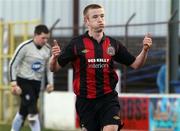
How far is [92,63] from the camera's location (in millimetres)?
7738

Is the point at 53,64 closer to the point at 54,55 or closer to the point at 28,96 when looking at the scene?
the point at 54,55

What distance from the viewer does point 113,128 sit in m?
7.57

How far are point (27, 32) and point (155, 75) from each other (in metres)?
3.11

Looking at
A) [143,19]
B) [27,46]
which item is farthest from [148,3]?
[27,46]

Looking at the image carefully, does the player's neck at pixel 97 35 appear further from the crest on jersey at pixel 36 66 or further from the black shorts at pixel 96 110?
the crest on jersey at pixel 36 66

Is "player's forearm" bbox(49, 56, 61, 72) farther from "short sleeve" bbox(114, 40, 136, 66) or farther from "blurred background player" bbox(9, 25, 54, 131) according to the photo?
"blurred background player" bbox(9, 25, 54, 131)

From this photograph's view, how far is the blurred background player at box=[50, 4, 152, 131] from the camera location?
7711 millimetres

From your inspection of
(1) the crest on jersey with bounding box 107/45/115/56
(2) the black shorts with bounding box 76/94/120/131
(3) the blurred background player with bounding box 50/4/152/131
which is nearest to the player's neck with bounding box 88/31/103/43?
(3) the blurred background player with bounding box 50/4/152/131

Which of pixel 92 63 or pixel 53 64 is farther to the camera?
pixel 53 64

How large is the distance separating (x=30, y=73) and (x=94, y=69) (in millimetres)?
3550

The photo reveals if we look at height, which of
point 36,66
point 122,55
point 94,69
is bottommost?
point 36,66

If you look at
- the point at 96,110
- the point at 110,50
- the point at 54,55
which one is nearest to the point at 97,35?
the point at 110,50

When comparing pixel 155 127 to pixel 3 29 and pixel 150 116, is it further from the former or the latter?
pixel 3 29

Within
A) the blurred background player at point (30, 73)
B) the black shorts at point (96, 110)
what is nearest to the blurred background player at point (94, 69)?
the black shorts at point (96, 110)
